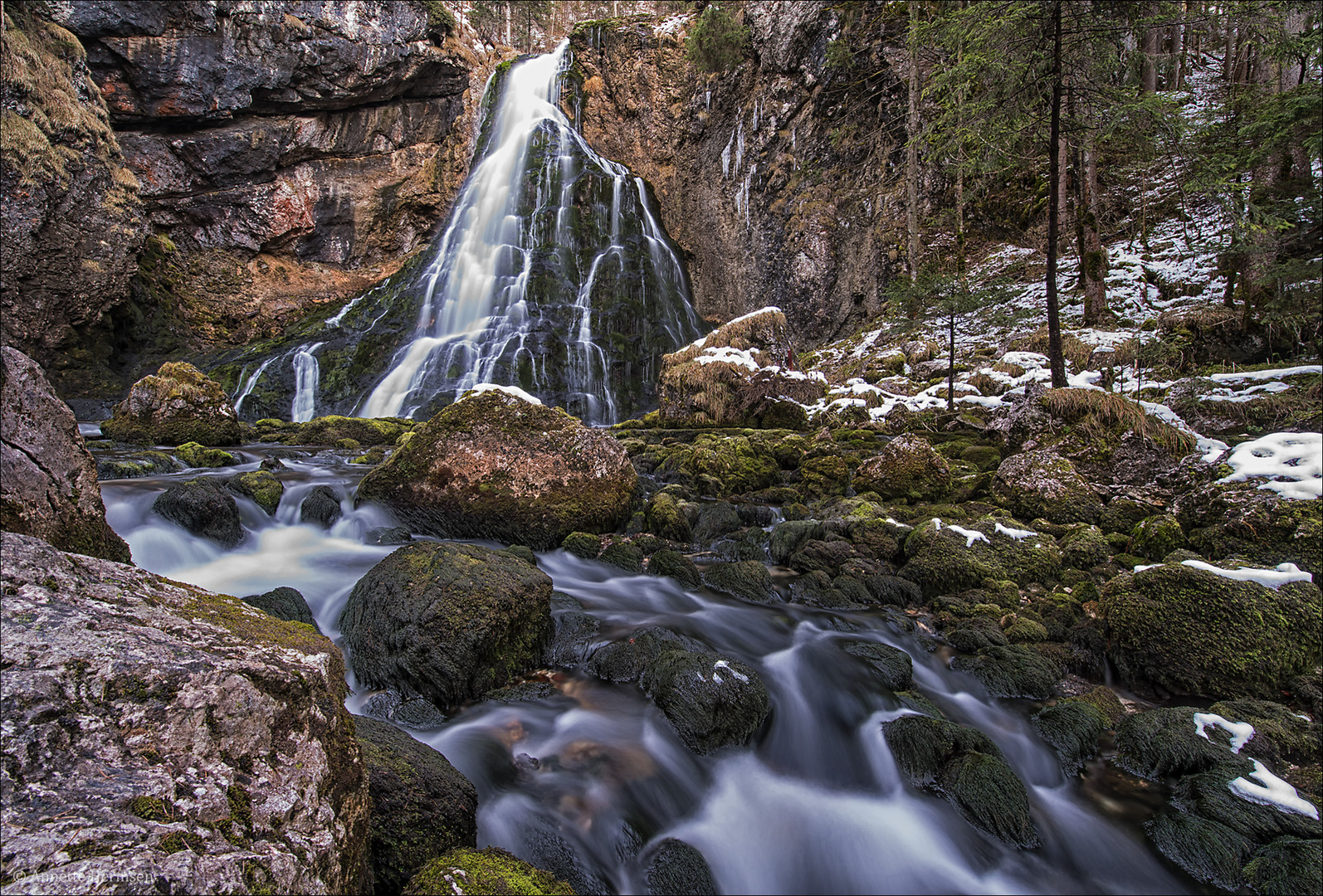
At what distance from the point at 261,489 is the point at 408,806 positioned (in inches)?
253

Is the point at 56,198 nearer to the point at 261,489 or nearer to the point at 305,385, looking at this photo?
the point at 305,385

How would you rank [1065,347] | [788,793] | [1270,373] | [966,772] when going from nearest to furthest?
1. [966,772]
2. [788,793]
3. [1270,373]
4. [1065,347]

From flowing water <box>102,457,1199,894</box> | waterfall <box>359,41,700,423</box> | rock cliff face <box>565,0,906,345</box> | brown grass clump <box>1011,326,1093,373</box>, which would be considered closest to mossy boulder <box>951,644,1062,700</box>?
flowing water <box>102,457,1199,894</box>

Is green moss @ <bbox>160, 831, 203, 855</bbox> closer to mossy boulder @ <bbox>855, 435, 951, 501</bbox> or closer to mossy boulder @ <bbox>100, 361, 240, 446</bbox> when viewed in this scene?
mossy boulder @ <bbox>855, 435, 951, 501</bbox>

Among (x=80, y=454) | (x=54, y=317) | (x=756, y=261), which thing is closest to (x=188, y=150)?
(x=54, y=317)

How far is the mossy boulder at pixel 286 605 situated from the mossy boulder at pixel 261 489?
282cm

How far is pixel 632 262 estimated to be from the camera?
24.0 metres

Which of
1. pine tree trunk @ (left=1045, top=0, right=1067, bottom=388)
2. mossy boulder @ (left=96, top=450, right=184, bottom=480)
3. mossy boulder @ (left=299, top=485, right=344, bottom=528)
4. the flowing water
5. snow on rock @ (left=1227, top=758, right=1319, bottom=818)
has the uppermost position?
pine tree trunk @ (left=1045, top=0, right=1067, bottom=388)

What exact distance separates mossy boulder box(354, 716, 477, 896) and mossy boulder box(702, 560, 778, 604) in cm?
339

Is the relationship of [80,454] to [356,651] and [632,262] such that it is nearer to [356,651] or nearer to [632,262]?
[356,651]

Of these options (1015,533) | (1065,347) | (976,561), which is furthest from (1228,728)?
(1065,347)

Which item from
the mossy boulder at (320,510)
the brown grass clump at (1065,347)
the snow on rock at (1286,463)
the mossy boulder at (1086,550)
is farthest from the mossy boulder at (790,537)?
the brown grass clump at (1065,347)

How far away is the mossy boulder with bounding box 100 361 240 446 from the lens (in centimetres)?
1161

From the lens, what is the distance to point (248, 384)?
63.5 ft
